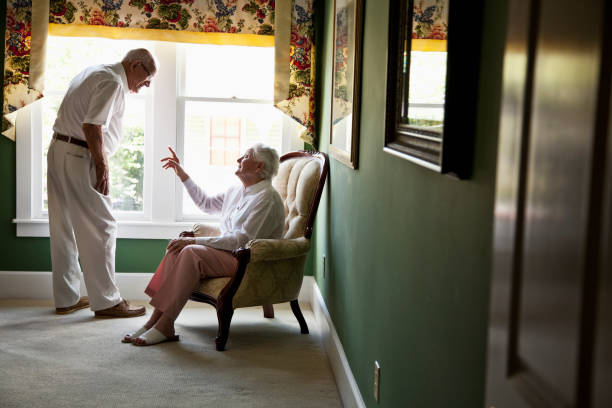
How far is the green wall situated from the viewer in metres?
1.36

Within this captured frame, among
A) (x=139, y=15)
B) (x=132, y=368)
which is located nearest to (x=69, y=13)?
(x=139, y=15)

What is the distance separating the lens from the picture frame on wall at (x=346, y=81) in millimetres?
3047

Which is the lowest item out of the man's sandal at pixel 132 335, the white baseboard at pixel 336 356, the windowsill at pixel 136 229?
the man's sandal at pixel 132 335

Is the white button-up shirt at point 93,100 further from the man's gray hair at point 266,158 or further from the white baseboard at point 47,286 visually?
the white baseboard at point 47,286

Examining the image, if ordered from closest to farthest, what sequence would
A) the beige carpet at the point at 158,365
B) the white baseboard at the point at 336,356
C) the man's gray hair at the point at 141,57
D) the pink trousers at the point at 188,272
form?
1. the white baseboard at the point at 336,356
2. the beige carpet at the point at 158,365
3. the pink trousers at the point at 188,272
4. the man's gray hair at the point at 141,57

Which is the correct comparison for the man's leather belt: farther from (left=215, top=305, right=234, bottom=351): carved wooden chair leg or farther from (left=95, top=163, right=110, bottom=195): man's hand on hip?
(left=215, top=305, right=234, bottom=351): carved wooden chair leg

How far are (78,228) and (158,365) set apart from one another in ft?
3.93

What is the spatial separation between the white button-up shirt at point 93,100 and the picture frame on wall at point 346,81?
1.34 m

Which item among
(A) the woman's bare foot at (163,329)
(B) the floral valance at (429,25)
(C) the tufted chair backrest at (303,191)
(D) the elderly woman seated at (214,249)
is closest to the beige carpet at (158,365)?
(A) the woman's bare foot at (163,329)

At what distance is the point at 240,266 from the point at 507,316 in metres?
3.00

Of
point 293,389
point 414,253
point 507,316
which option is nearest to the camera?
point 507,316

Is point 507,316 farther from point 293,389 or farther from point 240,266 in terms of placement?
point 240,266

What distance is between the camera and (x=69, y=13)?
463cm

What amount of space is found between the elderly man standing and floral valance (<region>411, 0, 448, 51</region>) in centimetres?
270
